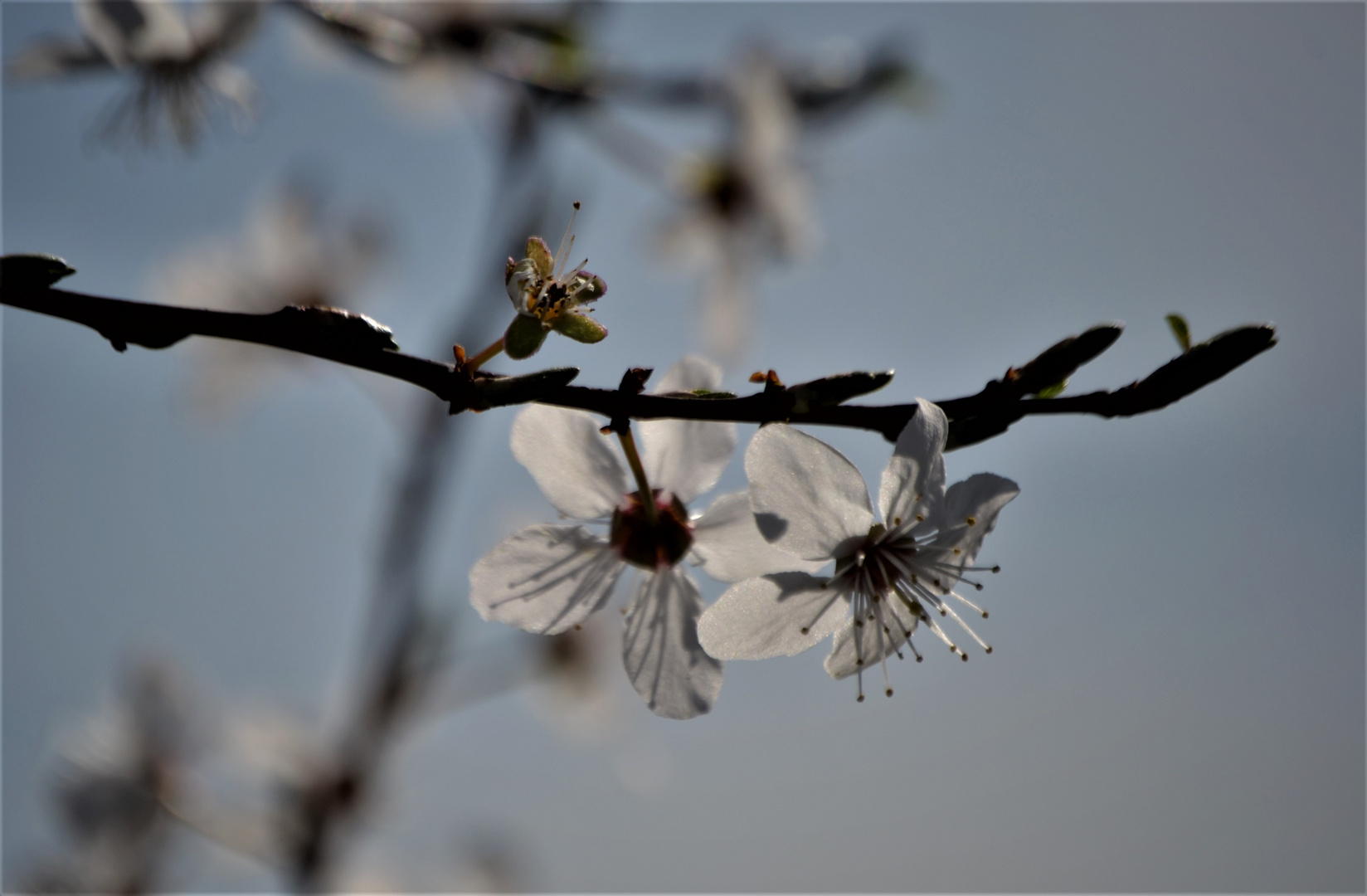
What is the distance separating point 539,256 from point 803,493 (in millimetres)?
290

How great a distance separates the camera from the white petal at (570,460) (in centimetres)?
81

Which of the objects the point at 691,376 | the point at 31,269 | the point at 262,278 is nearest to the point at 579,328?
the point at 691,376

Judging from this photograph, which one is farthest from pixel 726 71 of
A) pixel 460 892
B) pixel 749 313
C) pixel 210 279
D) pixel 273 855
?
pixel 460 892

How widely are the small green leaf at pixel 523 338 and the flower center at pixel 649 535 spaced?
24 centimetres

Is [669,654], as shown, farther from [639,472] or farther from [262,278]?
[262,278]

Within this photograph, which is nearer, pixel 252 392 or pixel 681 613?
pixel 681 613

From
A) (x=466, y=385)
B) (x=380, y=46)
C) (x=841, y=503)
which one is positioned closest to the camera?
(x=466, y=385)

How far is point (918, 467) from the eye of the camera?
70 centimetres

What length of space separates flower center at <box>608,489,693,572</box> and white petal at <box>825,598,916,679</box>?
0.56 feet

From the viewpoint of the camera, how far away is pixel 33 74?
3.54 feet

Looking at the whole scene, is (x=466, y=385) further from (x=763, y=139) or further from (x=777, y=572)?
(x=763, y=139)

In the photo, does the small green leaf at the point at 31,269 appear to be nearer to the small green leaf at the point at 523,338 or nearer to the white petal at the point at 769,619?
the small green leaf at the point at 523,338

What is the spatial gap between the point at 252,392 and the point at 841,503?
1.91m

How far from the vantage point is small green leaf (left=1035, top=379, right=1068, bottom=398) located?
69 cm
